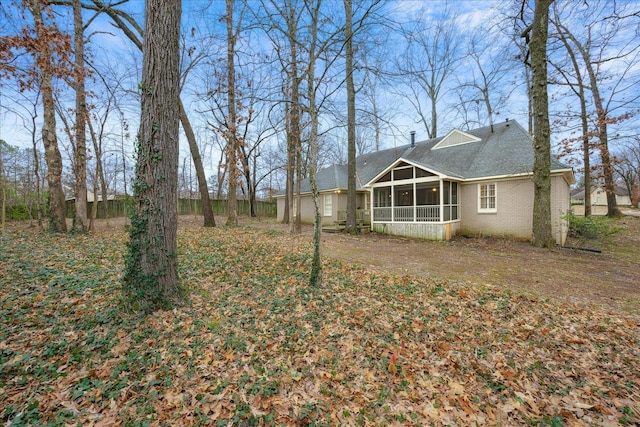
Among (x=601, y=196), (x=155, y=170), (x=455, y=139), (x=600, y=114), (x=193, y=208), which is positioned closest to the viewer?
(x=155, y=170)

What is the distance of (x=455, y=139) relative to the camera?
49.6 ft

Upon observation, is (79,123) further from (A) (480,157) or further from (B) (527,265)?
(A) (480,157)

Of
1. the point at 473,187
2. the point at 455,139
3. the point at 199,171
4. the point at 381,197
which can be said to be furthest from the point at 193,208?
the point at 473,187

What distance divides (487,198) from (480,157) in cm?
239

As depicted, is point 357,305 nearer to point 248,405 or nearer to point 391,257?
point 248,405

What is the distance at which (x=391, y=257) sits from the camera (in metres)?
7.79

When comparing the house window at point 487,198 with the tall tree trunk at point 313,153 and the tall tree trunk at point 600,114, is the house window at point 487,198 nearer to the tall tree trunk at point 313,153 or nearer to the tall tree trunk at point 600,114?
the tall tree trunk at point 600,114

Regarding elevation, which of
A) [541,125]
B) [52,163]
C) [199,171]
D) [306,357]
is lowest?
[306,357]

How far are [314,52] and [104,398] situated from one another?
5962 mm

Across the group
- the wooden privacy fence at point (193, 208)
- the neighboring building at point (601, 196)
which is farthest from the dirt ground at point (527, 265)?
the neighboring building at point (601, 196)

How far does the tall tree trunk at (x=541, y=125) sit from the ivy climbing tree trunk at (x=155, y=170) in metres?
11.1

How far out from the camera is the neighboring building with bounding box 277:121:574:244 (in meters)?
10.9

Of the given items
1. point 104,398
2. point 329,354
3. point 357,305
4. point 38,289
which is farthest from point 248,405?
point 38,289

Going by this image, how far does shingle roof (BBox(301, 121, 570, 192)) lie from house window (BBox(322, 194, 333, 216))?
592 millimetres
